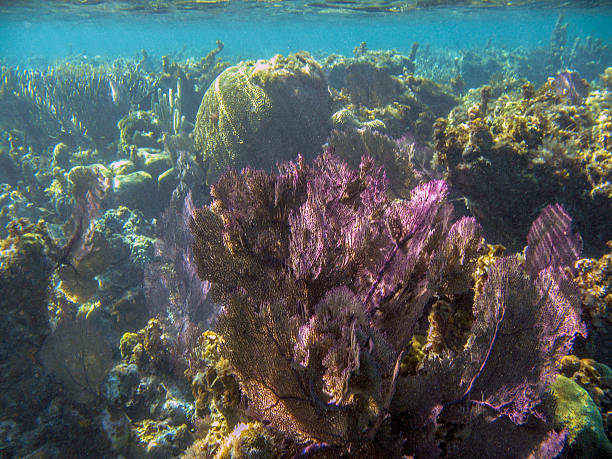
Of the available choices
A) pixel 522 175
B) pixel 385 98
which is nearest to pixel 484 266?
pixel 522 175

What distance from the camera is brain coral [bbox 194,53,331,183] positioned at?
23.3 ft

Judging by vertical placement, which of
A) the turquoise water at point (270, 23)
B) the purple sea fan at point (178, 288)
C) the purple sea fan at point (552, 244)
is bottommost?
the purple sea fan at point (178, 288)

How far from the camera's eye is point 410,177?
→ 232 inches

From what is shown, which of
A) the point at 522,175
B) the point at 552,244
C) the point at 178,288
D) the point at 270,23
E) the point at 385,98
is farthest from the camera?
the point at 270,23

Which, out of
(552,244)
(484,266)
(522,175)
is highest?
(522,175)

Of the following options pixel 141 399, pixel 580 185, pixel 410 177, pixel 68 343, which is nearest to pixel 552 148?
pixel 580 185

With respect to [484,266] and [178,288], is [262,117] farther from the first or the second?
[484,266]

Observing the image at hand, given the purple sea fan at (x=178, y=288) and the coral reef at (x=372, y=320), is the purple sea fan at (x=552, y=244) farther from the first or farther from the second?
the purple sea fan at (x=178, y=288)

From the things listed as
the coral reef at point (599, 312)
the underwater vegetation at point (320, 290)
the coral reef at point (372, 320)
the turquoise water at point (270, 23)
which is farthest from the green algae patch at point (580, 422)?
the turquoise water at point (270, 23)

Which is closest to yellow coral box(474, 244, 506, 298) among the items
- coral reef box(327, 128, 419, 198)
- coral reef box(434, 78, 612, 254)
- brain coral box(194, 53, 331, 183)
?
coral reef box(434, 78, 612, 254)

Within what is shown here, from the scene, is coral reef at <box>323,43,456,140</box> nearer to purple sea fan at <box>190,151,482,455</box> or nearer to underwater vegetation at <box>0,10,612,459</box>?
underwater vegetation at <box>0,10,612,459</box>

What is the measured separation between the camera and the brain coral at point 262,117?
23.3ft

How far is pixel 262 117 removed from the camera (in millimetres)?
7027

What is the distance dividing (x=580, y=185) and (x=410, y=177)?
7.93 feet
